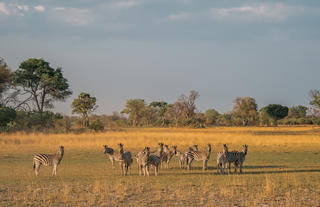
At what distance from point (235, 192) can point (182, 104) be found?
77.9m

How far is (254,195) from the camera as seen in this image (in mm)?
10938

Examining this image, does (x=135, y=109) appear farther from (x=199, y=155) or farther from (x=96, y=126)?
(x=199, y=155)

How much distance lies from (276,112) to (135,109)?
128ft

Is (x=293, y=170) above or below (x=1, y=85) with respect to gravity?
below

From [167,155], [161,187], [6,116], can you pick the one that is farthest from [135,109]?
[161,187]

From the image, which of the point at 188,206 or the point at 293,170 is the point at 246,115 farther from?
the point at 188,206

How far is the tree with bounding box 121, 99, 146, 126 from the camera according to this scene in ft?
335

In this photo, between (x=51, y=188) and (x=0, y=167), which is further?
(x=0, y=167)

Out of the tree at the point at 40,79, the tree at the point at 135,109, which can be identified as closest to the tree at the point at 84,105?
the tree at the point at 40,79

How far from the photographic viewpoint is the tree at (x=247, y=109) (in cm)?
10281

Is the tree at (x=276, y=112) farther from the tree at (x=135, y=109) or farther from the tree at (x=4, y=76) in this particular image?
the tree at (x=4, y=76)

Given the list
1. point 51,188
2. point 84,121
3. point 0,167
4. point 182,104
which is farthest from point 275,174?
point 182,104

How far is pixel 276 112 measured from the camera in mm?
102000

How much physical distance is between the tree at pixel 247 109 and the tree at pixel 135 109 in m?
26.7
